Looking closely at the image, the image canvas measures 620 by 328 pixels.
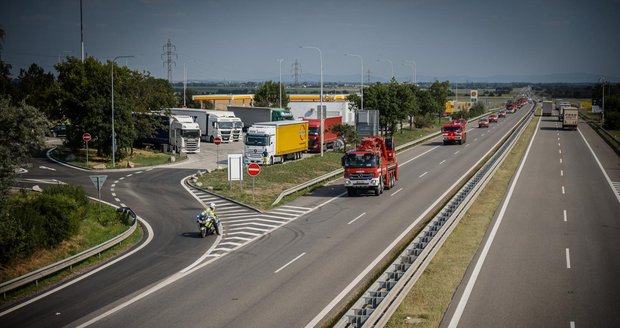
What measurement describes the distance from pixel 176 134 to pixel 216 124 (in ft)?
37.9

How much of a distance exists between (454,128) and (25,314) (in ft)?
199

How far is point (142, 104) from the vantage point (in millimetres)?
59406

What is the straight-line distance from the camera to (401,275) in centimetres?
1841

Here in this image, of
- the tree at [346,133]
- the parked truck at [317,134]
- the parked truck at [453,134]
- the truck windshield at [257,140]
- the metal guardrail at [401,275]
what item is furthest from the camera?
the parked truck at [453,134]

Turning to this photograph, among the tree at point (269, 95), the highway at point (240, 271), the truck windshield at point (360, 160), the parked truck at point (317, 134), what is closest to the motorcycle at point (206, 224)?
the highway at point (240, 271)

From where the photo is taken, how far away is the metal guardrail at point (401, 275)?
15.0m

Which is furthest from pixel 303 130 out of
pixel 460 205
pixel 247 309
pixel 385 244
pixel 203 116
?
pixel 247 309

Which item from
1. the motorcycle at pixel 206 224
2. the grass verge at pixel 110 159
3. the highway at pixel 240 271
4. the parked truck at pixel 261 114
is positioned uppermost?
the parked truck at pixel 261 114

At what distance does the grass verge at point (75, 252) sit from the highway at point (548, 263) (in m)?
13.3

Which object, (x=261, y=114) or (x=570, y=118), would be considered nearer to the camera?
(x=261, y=114)

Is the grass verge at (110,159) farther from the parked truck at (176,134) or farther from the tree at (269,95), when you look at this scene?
the tree at (269,95)

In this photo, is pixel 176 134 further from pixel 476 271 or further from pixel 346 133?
pixel 476 271

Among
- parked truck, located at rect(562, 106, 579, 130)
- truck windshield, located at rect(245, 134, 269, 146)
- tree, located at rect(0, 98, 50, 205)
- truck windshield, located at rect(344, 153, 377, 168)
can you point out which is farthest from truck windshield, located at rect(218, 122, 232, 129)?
parked truck, located at rect(562, 106, 579, 130)

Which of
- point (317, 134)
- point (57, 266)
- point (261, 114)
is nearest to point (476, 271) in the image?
point (57, 266)
